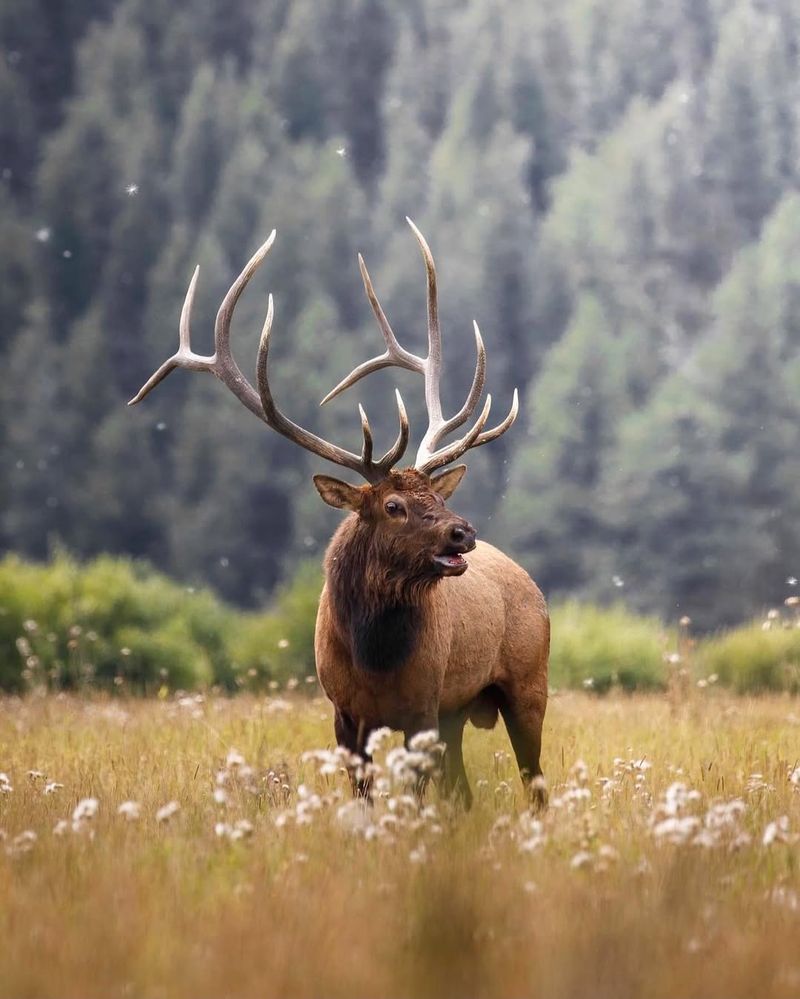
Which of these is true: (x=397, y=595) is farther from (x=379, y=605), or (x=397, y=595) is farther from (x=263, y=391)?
(x=263, y=391)

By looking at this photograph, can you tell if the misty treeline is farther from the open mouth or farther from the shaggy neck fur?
the open mouth

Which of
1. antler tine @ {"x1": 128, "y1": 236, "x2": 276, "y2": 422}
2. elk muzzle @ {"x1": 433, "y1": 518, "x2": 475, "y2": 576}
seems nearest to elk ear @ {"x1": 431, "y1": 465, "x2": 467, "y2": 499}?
elk muzzle @ {"x1": 433, "y1": 518, "x2": 475, "y2": 576}

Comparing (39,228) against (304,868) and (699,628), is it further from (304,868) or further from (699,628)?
(304,868)

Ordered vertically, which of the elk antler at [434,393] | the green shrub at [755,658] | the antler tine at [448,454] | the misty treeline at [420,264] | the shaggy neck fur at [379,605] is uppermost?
the misty treeline at [420,264]

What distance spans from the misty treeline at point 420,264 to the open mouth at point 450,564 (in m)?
23.1

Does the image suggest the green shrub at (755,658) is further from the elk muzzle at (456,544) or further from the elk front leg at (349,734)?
the elk muzzle at (456,544)

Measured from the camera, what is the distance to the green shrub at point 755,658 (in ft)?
42.5

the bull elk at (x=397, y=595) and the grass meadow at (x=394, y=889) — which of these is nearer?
the grass meadow at (x=394, y=889)

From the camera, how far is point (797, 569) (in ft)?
93.8

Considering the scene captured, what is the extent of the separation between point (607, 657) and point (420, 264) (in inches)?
828

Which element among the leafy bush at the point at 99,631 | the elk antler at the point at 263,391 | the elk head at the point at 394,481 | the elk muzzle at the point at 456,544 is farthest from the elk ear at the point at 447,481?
the leafy bush at the point at 99,631

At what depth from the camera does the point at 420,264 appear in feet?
110

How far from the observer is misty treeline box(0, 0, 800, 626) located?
97.6 ft

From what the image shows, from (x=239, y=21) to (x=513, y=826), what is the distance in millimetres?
41169
